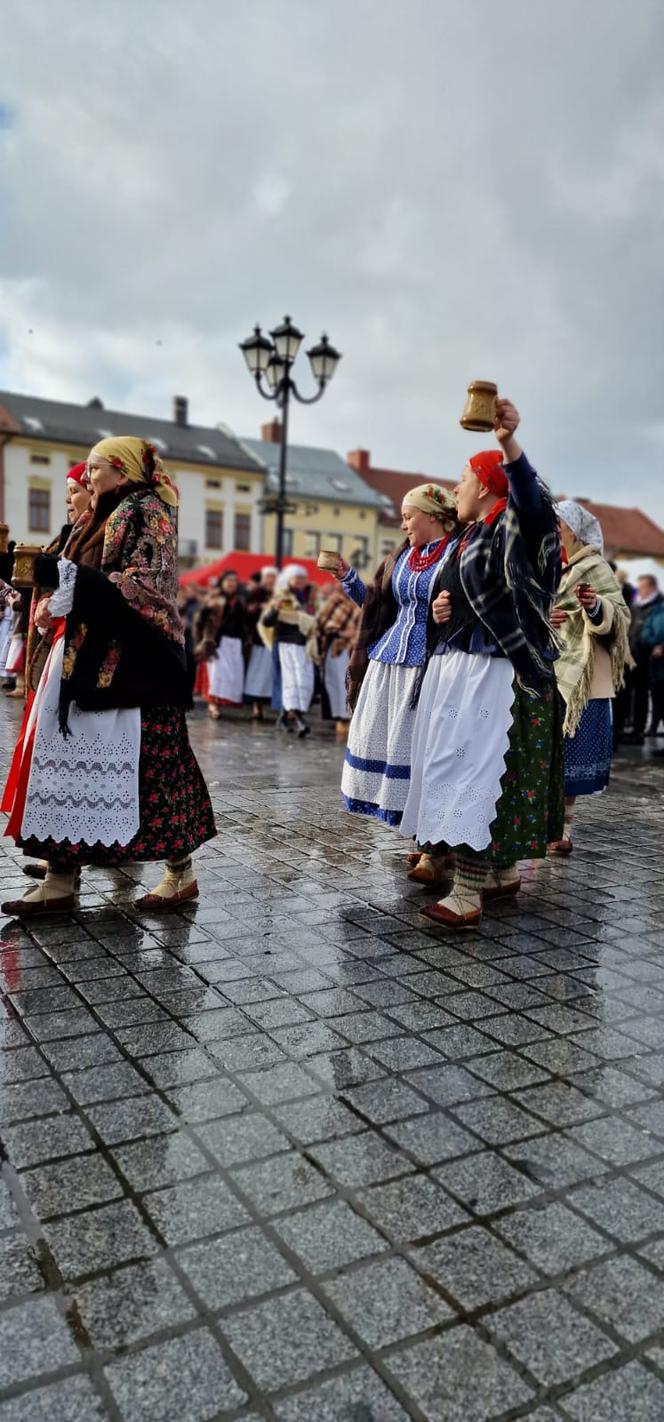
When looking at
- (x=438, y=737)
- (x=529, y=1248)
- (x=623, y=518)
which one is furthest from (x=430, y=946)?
(x=623, y=518)

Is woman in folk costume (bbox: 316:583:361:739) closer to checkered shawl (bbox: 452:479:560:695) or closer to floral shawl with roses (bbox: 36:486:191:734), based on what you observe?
checkered shawl (bbox: 452:479:560:695)

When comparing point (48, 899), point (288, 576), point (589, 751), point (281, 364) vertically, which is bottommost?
point (48, 899)

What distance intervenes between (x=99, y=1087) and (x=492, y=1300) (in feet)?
3.78

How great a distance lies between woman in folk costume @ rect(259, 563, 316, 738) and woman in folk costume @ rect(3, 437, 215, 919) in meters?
6.88

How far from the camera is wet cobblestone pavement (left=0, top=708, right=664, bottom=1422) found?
5.51 ft

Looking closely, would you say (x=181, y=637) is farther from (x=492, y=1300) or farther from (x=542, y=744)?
(x=492, y=1300)

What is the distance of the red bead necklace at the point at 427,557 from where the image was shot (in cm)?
457

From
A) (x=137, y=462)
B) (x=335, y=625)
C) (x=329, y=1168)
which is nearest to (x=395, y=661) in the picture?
(x=137, y=462)

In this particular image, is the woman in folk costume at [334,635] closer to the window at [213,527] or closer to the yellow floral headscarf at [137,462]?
the yellow floral headscarf at [137,462]

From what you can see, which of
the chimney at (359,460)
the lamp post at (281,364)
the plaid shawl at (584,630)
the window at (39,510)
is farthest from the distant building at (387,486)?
the plaid shawl at (584,630)

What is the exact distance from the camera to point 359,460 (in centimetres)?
6022

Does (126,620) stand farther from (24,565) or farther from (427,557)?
(427,557)

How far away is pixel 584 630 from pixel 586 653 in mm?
156

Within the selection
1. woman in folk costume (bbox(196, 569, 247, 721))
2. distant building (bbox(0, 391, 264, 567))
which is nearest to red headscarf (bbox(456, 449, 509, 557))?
woman in folk costume (bbox(196, 569, 247, 721))
